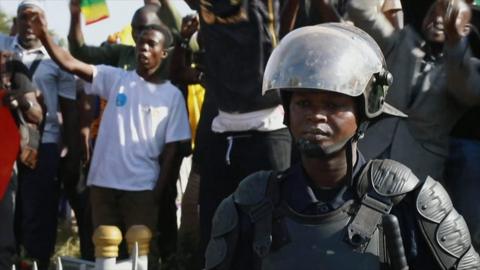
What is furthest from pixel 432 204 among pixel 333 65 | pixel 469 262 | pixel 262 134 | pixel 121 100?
pixel 121 100

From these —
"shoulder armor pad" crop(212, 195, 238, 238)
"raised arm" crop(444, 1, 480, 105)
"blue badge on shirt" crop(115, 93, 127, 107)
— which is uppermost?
"shoulder armor pad" crop(212, 195, 238, 238)

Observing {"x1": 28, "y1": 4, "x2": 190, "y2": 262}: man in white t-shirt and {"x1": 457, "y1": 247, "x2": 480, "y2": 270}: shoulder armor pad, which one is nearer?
{"x1": 457, "y1": 247, "x2": 480, "y2": 270}: shoulder armor pad

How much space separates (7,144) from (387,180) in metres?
3.99

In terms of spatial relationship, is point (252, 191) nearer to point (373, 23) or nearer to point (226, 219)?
point (226, 219)

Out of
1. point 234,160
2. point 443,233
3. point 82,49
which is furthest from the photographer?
point 82,49

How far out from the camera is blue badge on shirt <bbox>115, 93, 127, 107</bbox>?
21.7 feet

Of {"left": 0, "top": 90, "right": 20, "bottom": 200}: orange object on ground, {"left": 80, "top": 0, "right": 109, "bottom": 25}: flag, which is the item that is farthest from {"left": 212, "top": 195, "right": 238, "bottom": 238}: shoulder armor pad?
{"left": 80, "top": 0, "right": 109, "bottom": 25}: flag

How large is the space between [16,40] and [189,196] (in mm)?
1566

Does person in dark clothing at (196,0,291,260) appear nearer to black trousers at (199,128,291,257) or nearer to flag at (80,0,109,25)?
black trousers at (199,128,291,257)

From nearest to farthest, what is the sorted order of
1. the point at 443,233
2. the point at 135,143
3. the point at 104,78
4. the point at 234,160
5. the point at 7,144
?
the point at 443,233, the point at 234,160, the point at 135,143, the point at 104,78, the point at 7,144

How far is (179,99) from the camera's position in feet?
21.8

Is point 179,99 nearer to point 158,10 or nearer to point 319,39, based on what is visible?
point 158,10

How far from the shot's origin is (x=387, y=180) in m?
3.37

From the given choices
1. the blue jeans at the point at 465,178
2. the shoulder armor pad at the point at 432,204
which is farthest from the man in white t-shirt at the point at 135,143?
the shoulder armor pad at the point at 432,204
